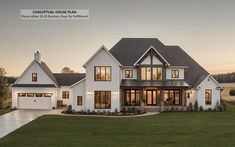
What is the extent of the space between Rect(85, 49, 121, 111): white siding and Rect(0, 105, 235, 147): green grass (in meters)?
9.74

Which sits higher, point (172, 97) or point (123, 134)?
point (172, 97)

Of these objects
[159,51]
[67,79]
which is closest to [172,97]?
[159,51]

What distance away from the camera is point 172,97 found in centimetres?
3716

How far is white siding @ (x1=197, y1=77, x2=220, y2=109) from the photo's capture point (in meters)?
35.8

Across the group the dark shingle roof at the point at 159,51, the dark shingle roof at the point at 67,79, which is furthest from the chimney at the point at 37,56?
the dark shingle roof at the point at 159,51

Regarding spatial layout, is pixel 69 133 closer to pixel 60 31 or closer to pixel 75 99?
pixel 75 99

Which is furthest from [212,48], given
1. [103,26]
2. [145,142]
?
[145,142]

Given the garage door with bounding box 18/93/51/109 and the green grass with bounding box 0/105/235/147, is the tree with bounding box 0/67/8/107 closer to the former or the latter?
the garage door with bounding box 18/93/51/109

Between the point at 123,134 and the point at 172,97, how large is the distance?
19011 mm

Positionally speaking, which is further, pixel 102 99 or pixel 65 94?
pixel 65 94

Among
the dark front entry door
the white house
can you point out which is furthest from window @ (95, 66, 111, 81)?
the dark front entry door

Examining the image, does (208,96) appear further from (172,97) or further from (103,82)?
(103,82)

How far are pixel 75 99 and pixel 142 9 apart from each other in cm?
1395

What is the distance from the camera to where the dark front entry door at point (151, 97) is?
36.9m
